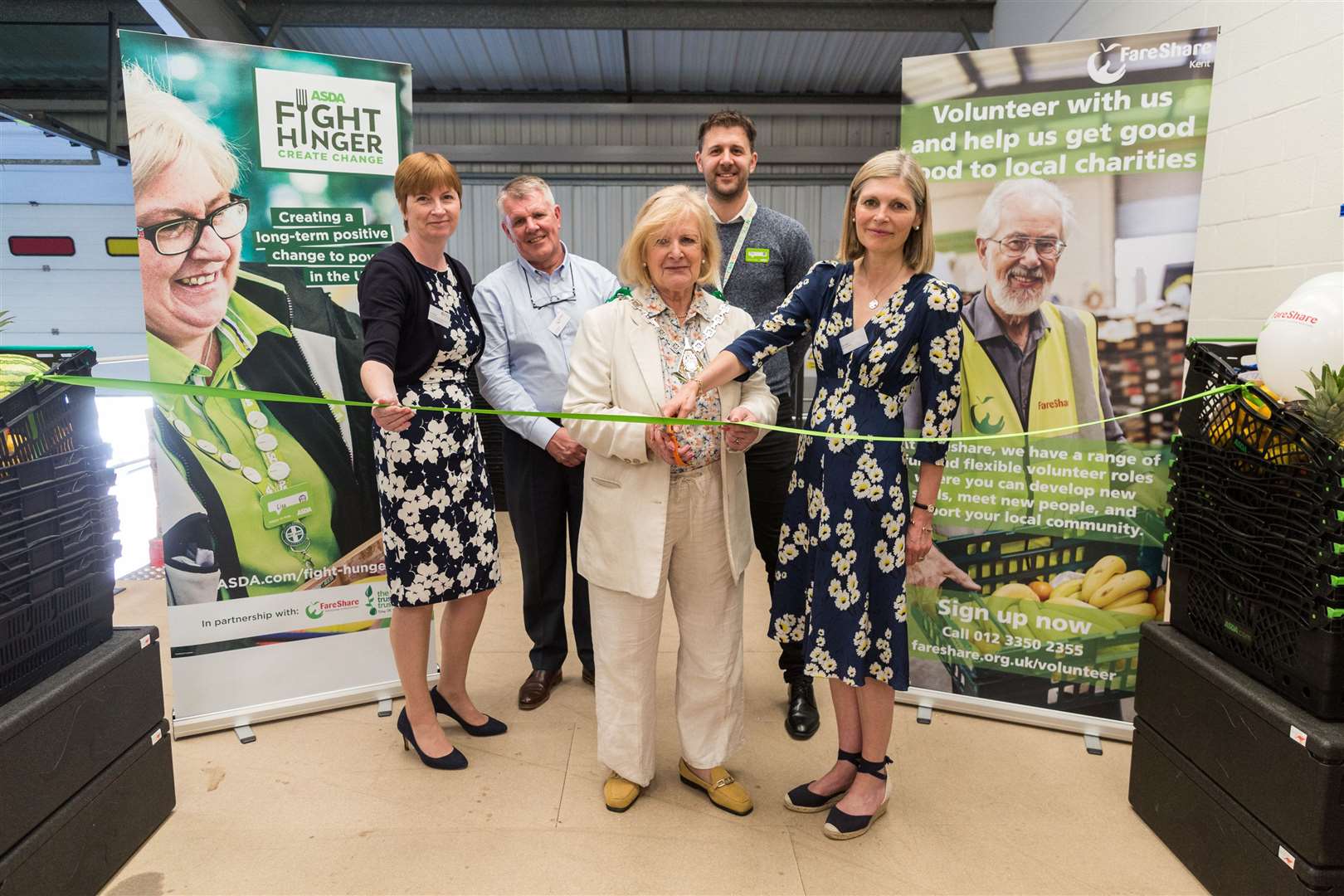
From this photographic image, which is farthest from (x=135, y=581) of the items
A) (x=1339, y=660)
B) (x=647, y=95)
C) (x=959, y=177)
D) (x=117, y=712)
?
(x=647, y=95)

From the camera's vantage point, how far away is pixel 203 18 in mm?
4980

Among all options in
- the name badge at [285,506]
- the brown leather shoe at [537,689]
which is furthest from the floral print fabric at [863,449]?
the name badge at [285,506]

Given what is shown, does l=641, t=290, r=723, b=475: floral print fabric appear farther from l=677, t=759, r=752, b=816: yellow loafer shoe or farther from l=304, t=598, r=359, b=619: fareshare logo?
l=304, t=598, r=359, b=619: fareshare logo

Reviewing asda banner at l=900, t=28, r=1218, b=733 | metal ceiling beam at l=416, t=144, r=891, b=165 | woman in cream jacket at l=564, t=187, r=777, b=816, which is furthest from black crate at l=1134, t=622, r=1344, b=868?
metal ceiling beam at l=416, t=144, r=891, b=165

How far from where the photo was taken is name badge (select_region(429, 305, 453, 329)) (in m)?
2.12

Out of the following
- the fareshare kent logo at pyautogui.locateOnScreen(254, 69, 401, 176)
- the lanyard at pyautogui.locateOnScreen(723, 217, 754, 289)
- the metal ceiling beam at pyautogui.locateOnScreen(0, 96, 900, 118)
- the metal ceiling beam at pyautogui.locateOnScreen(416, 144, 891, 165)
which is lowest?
the lanyard at pyautogui.locateOnScreen(723, 217, 754, 289)

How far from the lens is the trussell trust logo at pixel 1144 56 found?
2.22 meters

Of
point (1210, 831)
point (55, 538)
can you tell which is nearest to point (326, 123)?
point (55, 538)

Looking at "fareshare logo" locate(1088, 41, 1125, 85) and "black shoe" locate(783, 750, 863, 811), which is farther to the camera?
"fareshare logo" locate(1088, 41, 1125, 85)

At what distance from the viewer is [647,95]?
311 inches

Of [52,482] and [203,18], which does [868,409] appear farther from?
[203,18]

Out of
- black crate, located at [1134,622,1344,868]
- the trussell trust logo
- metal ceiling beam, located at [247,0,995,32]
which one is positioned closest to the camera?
black crate, located at [1134,622,1344,868]

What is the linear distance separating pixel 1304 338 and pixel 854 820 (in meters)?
1.50

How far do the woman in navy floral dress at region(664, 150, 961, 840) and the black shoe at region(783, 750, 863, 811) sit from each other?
126mm
